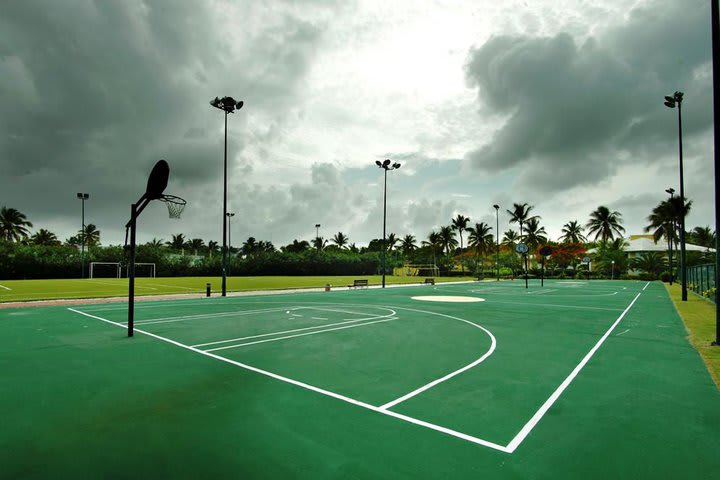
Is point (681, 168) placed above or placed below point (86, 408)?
above

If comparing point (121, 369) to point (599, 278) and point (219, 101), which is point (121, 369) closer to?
point (219, 101)

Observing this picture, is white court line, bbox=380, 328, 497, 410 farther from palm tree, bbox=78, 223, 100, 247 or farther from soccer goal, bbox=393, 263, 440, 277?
palm tree, bbox=78, 223, 100, 247

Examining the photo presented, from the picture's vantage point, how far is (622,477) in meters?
3.82

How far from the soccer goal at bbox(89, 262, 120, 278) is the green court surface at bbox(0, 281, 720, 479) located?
48.0 m

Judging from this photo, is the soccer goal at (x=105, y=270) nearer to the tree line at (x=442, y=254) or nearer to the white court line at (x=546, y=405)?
the tree line at (x=442, y=254)

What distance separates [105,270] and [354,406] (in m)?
59.5

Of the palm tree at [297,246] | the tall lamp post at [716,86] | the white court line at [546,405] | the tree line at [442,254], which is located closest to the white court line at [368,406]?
the white court line at [546,405]

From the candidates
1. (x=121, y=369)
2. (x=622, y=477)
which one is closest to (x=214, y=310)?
(x=121, y=369)

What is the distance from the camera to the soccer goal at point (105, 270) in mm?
52344

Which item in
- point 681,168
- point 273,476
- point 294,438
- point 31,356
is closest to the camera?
point 273,476

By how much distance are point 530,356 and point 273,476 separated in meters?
6.87

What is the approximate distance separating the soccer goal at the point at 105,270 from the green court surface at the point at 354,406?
1890 inches

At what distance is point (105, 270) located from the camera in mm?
53500

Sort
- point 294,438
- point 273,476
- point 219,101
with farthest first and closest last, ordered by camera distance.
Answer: point 219,101
point 294,438
point 273,476
